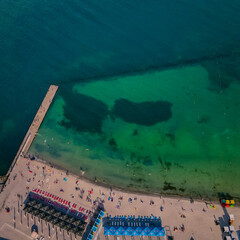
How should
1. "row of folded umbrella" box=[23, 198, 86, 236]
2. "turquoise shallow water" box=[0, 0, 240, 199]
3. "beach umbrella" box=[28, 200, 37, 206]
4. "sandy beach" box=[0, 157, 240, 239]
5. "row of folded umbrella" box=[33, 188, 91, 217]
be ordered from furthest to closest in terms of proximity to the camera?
"turquoise shallow water" box=[0, 0, 240, 199], "beach umbrella" box=[28, 200, 37, 206], "row of folded umbrella" box=[33, 188, 91, 217], "row of folded umbrella" box=[23, 198, 86, 236], "sandy beach" box=[0, 157, 240, 239]

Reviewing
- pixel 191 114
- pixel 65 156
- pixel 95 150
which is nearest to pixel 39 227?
pixel 65 156

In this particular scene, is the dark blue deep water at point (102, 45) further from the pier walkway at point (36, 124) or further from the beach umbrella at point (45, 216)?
the beach umbrella at point (45, 216)

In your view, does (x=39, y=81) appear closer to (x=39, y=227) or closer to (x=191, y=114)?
(x=39, y=227)

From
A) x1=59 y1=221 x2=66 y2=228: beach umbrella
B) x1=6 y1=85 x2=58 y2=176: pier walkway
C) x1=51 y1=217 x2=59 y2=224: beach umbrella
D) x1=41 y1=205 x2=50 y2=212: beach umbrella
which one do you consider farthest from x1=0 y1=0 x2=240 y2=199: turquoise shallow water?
x1=51 y1=217 x2=59 y2=224: beach umbrella

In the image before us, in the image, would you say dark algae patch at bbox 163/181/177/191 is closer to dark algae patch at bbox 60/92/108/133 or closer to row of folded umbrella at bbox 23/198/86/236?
row of folded umbrella at bbox 23/198/86/236

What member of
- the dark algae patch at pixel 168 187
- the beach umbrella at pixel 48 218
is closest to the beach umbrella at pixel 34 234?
the beach umbrella at pixel 48 218

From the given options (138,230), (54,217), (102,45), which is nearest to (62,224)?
(54,217)
